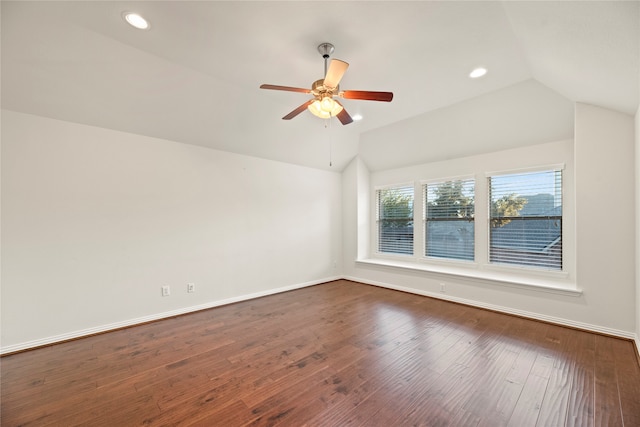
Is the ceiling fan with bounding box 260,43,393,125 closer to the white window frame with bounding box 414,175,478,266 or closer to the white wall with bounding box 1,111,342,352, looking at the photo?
the white wall with bounding box 1,111,342,352

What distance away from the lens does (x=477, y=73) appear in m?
2.95

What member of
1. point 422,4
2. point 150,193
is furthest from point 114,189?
point 422,4

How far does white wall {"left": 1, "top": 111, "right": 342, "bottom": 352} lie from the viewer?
2.75m

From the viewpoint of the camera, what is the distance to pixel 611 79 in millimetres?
2373

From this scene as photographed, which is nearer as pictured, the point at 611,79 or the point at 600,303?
the point at 611,79

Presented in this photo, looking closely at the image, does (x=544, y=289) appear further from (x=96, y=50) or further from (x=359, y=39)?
(x=96, y=50)

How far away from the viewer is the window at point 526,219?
12.4 feet

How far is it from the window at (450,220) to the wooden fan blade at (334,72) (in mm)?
3436

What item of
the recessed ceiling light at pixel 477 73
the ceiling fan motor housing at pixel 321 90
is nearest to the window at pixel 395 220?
the recessed ceiling light at pixel 477 73

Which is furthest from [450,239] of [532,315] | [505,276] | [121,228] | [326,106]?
[121,228]

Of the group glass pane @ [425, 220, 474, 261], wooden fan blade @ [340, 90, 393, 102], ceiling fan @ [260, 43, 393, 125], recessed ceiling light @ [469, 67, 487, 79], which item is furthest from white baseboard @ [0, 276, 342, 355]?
recessed ceiling light @ [469, 67, 487, 79]

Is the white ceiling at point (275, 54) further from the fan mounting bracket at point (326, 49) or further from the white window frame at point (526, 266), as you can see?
the white window frame at point (526, 266)

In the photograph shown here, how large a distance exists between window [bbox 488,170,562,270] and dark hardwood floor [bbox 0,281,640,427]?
1053 mm

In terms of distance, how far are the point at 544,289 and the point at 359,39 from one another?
3.83 m
